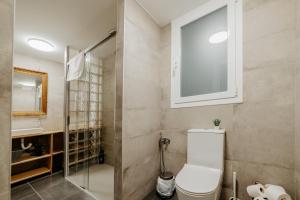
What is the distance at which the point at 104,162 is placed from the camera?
9.61ft

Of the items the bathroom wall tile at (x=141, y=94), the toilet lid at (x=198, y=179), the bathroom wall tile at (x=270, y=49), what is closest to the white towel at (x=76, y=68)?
the bathroom wall tile at (x=141, y=94)

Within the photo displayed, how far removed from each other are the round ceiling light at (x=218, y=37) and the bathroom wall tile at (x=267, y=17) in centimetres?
20

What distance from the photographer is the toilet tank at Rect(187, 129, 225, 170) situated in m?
1.41

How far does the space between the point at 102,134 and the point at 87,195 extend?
3.86 feet

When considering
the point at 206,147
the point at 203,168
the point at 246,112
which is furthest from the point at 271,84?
the point at 203,168

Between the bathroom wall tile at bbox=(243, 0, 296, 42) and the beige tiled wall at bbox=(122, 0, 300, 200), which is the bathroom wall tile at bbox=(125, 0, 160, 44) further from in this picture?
the bathroom wall tile at bbox=(243, 0, 296, 42)

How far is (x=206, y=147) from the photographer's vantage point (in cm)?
149

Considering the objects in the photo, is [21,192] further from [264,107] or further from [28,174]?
[264,107]

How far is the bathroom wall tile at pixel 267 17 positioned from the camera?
4.00 feet

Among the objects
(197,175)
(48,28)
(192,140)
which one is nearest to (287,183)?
(197,175)

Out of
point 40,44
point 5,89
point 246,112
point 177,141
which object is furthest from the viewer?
point 40,44

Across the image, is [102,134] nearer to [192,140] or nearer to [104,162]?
[104,162]

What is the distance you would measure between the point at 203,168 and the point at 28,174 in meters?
2.70

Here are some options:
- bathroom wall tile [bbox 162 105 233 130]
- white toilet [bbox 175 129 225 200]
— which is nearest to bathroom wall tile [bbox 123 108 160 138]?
bathroom wall tile [bbox 162 105 233 130]
